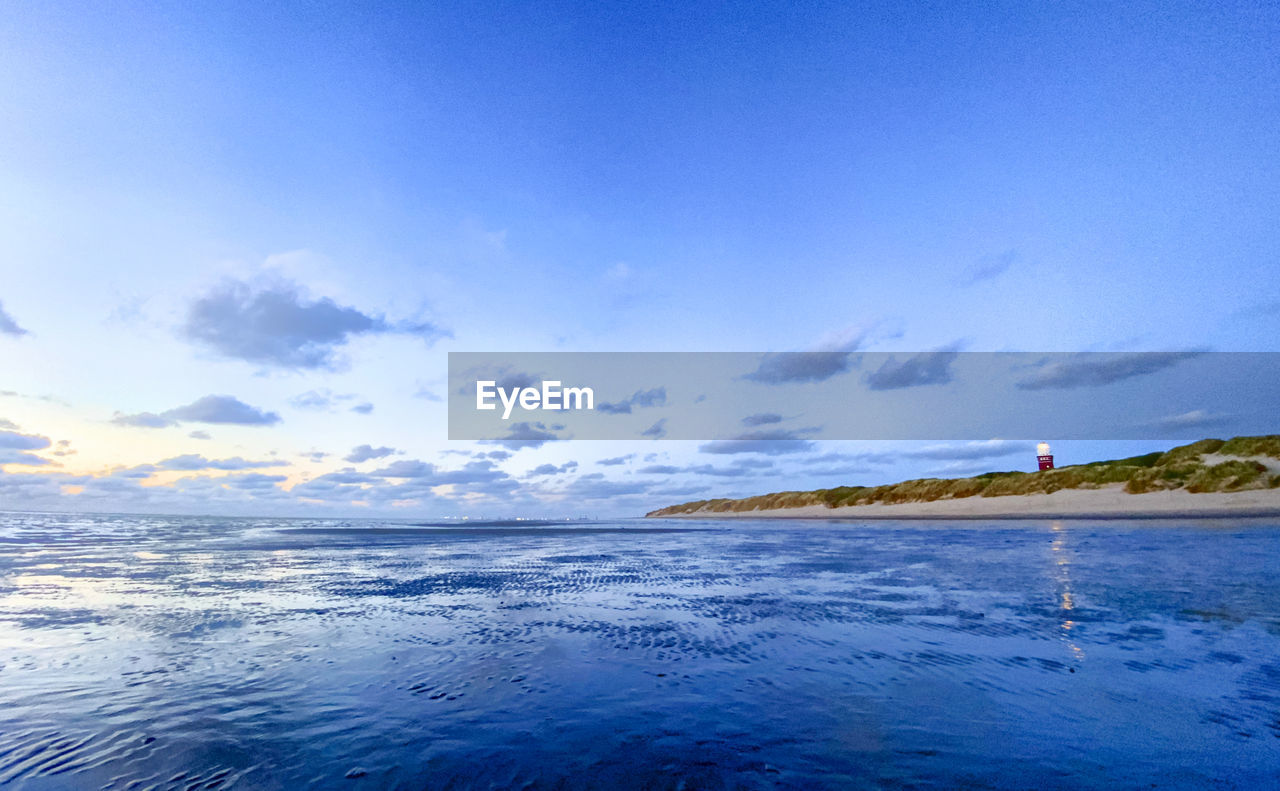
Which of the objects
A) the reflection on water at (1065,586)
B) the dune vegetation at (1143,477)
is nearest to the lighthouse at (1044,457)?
the dune vegetation at (1143,477)

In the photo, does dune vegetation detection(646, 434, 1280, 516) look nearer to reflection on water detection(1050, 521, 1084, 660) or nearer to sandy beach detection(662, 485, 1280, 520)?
sandy beach detection(662, 485, 1280, 520)

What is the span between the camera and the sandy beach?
4600 cm

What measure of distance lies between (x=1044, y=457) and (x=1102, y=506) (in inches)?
1619

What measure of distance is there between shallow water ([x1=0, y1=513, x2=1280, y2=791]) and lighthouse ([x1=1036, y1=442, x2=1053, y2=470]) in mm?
90058

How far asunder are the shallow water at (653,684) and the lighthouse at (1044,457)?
90058 millimetres

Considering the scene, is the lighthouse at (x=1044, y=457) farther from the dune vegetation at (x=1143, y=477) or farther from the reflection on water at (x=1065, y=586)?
the reflection on water at (x=1065, y=586)

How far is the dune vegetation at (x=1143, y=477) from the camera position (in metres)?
52.1

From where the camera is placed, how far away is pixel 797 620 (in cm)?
1170

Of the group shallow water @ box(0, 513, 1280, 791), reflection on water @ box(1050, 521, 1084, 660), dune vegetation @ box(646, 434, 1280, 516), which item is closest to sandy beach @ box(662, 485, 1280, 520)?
dune vegetation @ box(646, 434, 1280, 516)

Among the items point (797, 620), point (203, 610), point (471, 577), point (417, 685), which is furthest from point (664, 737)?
point (471, 577)

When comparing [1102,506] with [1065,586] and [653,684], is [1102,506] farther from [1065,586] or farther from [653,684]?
[653,684]

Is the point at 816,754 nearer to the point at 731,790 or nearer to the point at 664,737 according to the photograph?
the point at 731,790

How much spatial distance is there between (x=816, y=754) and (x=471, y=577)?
52.4 ft

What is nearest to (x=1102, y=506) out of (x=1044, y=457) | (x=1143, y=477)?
(x=1143, y=477)
